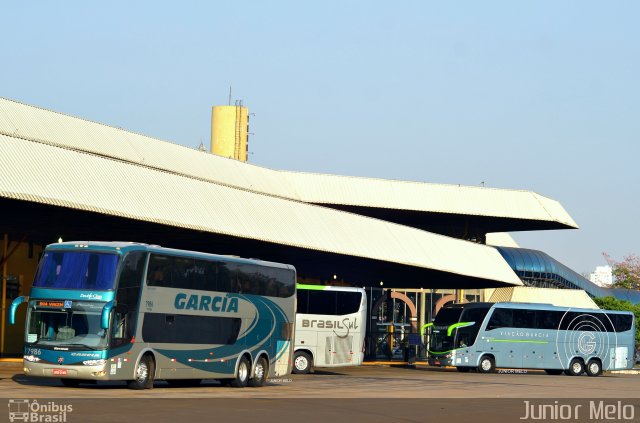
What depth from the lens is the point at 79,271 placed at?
26625 mm

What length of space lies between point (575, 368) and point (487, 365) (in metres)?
5.19

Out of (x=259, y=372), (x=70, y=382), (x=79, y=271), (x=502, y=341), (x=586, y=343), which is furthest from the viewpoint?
(x=586, y=343)

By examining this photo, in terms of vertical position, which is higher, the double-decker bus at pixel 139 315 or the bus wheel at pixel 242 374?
the double-decker bus at pixel 139 315

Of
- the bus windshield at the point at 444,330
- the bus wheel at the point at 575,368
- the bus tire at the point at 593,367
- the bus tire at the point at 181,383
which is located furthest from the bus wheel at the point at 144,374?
the bus tire at the point at 593,367

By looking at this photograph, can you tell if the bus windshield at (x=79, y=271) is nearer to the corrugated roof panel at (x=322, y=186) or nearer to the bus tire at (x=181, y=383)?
the bus tire at (x=181, y=383)

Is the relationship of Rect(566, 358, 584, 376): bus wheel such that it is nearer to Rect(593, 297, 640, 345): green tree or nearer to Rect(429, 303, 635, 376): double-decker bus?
Rect(429, 303, 635, 376): double-decker bus

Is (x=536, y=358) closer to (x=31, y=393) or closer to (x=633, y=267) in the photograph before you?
(x=31, y=393)

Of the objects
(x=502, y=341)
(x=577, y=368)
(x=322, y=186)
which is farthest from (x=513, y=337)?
(x=322, y=186)

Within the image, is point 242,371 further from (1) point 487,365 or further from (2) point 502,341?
(2) point 502,341

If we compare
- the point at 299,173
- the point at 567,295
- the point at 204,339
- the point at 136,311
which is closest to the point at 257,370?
the point at 204,339

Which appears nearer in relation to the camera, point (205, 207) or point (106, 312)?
point (106, 312)

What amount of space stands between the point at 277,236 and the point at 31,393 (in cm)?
1933

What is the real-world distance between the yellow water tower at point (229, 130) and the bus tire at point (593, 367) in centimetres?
3335

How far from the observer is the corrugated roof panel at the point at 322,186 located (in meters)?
53.4
